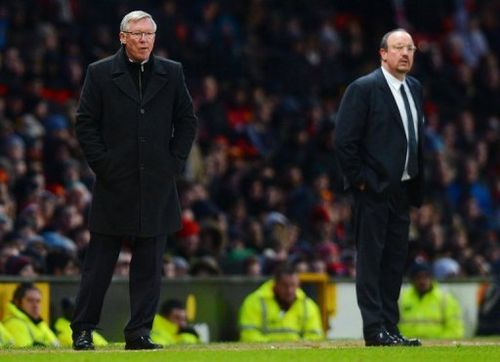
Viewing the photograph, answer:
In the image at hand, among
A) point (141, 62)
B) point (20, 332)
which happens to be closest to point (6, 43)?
point (20, 332)

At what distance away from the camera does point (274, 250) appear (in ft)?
64.1

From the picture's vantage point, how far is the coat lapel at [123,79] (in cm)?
1068

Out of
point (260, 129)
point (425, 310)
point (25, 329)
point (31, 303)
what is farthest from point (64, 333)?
point (260, 129)

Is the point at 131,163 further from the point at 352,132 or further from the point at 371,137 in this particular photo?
the point at 371,137

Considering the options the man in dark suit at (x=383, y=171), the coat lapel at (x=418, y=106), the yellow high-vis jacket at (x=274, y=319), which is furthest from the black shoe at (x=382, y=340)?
the yellow high-vis jacket at (x=274, y=319)

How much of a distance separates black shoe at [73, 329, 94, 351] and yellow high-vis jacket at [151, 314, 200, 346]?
14.0ft

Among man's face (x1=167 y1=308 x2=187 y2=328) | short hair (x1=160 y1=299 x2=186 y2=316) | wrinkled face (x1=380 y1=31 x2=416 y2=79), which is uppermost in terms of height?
wrinkled face (x1=380 y1=31 x2=416 y2=79)

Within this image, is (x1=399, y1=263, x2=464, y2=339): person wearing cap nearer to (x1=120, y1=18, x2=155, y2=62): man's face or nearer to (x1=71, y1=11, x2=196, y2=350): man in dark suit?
(x1=71, y1=11, x2=196, y2=350): man in dark suit

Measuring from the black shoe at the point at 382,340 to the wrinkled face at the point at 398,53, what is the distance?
181 centimetres

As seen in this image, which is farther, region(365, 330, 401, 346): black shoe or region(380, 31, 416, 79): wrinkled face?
region(380, 31, 416, 79): wrinkled face

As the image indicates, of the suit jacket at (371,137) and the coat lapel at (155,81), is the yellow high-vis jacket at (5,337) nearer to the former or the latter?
the coat lapel at (155,81)

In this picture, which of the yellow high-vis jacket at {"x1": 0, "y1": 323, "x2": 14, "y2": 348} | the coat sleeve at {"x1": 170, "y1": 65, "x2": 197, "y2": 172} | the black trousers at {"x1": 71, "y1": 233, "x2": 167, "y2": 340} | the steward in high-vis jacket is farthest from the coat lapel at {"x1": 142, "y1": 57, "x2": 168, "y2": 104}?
the steward in high-vis jacket

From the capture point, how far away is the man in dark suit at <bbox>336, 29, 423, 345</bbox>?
11.3 metres

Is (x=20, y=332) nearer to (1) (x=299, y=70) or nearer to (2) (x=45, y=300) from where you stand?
(2) (x=45, y=300)
